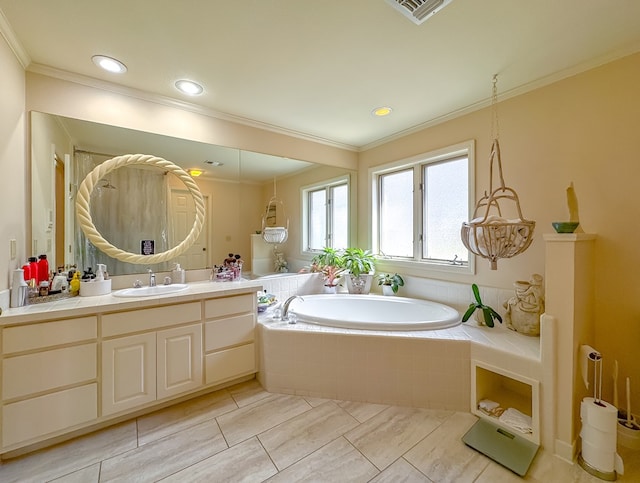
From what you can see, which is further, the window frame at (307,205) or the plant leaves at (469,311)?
the window frame at (307,205)

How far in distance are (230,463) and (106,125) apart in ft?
8.15

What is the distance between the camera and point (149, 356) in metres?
1.91

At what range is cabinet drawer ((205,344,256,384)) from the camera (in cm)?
215

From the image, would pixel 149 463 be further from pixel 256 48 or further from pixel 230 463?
pixel 256 48

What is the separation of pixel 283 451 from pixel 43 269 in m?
1.95

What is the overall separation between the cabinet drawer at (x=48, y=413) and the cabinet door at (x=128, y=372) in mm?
80

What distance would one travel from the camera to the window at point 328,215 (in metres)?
3.53

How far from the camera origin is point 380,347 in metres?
2.06

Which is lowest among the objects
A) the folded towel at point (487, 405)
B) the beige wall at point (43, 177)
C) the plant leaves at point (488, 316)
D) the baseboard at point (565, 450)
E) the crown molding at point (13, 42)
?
the baseboard at point (565, 450)

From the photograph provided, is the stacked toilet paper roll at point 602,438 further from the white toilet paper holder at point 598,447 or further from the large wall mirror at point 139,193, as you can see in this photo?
the large wall mirror at point 139,193

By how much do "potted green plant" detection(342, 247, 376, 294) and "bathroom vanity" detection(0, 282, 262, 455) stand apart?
4.36 feet

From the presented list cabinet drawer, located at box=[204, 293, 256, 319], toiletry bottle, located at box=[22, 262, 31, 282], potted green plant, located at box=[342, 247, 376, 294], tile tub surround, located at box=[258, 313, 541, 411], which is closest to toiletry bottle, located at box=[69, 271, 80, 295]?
toiletry bottle, located at box=[22, 262, 31, 282]

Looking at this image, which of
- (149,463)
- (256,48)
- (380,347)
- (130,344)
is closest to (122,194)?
(130,344)

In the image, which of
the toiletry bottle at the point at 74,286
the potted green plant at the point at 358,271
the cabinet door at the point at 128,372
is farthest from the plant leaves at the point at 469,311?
the toiletry bottle at the point at 74,286
